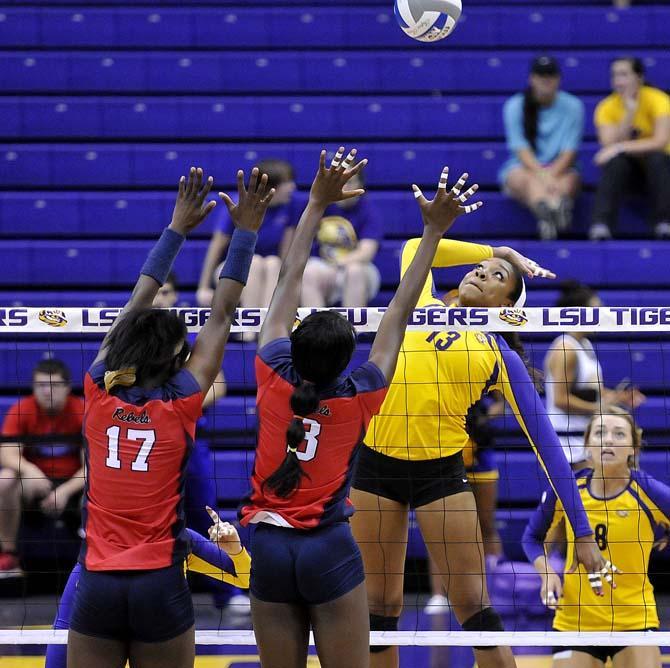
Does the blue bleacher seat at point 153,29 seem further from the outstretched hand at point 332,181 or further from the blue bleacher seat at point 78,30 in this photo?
the outstretched hand at point 332,181

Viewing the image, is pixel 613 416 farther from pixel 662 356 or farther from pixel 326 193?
pixel 662 356

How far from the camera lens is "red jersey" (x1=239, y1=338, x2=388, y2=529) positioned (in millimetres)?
3803

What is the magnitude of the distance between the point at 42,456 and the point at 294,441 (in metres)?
3.84

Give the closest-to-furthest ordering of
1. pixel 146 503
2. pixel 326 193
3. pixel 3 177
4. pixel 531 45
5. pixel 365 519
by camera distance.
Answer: pixel 146 503 → pixel 326 193 → pixel 365 519 → pixel 3 177 → pixel 531 45

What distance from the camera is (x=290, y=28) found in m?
10.8

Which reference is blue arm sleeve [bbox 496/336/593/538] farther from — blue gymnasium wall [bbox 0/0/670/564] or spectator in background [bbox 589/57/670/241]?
spectator in background [bbox 589/57/670/241]

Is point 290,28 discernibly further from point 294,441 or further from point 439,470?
point 294,441

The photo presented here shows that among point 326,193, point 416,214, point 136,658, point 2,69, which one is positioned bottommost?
point 136,658

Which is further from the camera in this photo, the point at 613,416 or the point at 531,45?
the point at 531,45

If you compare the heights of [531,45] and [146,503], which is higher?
[531,45]

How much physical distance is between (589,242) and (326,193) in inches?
226

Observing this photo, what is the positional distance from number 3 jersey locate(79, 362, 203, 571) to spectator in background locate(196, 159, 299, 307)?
421cm

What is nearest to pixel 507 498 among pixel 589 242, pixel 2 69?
pixel 589 242

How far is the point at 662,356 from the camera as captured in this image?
327 inches
